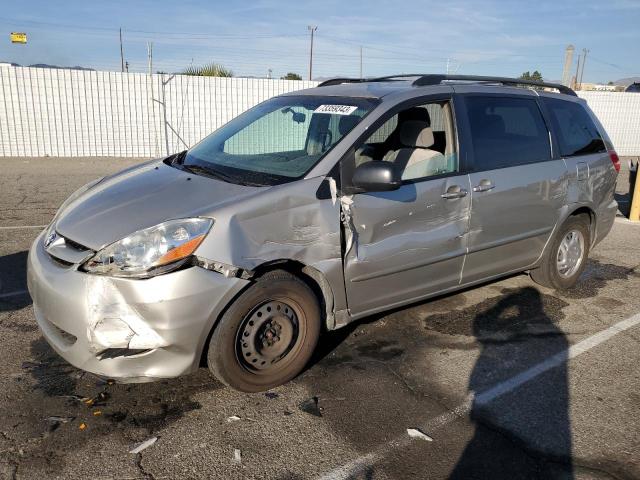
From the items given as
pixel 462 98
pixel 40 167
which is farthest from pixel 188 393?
pixel 40 167

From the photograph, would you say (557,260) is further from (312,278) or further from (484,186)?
(312,278)

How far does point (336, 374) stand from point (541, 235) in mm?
2404

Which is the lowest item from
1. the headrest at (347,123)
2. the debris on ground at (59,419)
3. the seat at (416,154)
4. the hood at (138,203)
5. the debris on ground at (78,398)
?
the debris on ground at (59,419)

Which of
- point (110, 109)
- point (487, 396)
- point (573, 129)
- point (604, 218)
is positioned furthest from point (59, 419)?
point (110, 109)

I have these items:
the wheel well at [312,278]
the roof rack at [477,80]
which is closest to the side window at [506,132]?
the roof rack at [477,80]

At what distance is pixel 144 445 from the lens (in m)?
2.85

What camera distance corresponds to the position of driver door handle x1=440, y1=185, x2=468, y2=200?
3.98 m

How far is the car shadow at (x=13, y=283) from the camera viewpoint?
4.66 meters

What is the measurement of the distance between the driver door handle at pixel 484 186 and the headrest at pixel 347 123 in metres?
1.11

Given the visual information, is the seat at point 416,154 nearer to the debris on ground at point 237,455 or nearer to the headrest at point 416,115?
the headrest at point 416,115

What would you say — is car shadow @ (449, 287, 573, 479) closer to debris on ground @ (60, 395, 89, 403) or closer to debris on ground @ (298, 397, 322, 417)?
debris on ground @ (298, 397, 322, 417)

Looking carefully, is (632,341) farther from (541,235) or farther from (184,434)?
(184,434)

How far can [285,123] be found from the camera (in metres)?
4.33

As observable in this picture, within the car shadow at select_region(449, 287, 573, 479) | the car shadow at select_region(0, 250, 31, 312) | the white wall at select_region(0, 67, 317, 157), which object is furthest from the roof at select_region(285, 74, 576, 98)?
the white wall at select_region(0, 67, 317, 157)
